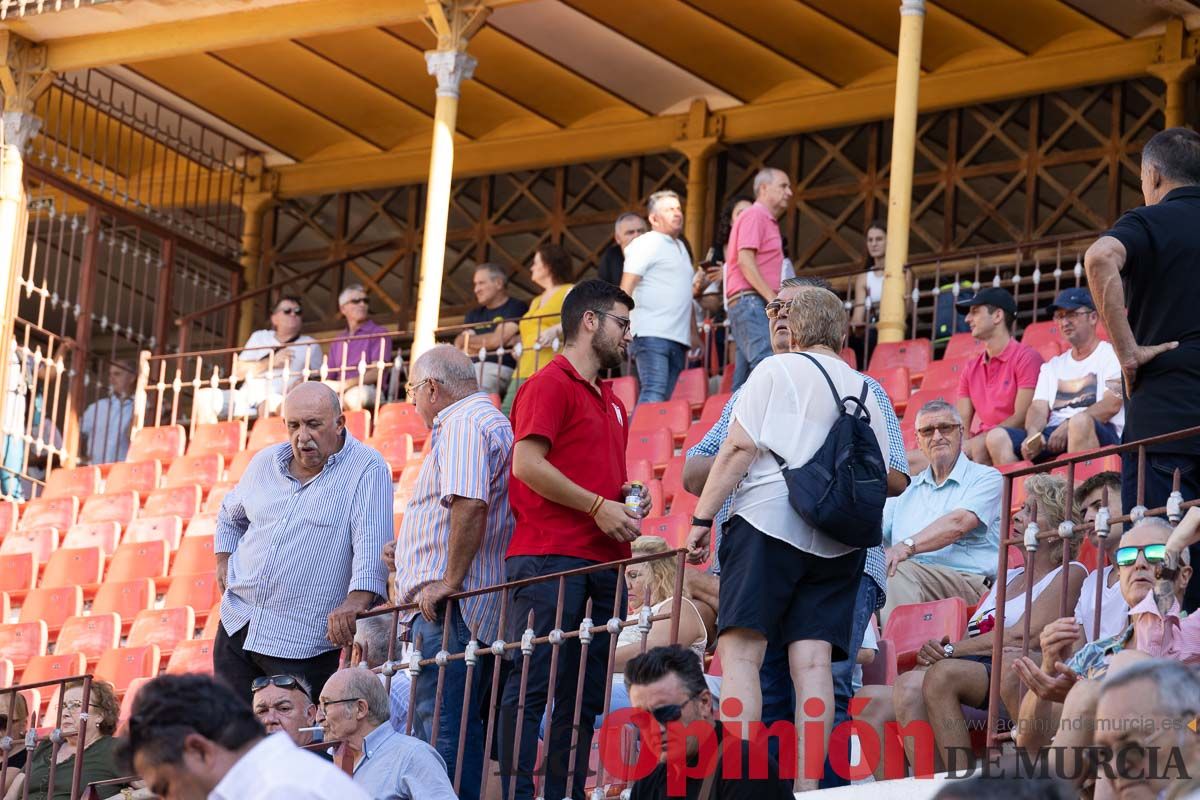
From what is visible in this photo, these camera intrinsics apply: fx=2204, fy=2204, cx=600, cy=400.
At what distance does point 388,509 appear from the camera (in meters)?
7.39

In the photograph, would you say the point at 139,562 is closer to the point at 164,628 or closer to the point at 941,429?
the point at 164,628

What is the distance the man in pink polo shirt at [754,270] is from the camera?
1060 cm

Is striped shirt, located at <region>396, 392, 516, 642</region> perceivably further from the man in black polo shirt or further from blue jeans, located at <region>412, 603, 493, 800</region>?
the man in black polo shirt

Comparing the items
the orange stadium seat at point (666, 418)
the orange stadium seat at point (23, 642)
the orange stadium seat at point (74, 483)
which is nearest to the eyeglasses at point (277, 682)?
the orange stadium seat at point (666, 418)

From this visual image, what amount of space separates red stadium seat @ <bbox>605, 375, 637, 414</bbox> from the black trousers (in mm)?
4682

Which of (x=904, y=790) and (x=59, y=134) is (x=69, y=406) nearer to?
(x=59, y=134)

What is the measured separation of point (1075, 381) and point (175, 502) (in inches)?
216

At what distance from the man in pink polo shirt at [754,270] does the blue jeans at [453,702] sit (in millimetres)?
3911

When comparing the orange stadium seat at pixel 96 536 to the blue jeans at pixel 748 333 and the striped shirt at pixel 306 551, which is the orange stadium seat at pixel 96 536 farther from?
→ the striped shirt at pixel 306 551

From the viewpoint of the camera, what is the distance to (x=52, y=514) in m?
13.1

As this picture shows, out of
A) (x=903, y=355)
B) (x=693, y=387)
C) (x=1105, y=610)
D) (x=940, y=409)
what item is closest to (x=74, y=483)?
(x=693, y=387)

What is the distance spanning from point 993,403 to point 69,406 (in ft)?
23.0

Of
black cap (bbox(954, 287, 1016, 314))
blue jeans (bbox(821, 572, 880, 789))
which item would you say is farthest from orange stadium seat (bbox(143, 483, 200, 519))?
blue jeans (bbox(821, 572, 880, 789))

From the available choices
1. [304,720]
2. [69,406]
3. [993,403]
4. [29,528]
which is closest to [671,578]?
[304,720]
